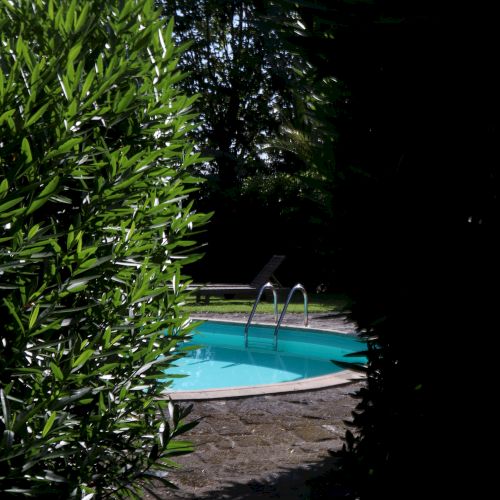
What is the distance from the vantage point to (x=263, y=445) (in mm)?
5566

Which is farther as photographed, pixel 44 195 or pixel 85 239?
pixel 85 239

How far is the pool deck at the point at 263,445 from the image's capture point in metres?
4.52

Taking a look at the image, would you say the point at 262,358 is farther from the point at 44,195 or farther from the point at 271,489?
the point at 44,195

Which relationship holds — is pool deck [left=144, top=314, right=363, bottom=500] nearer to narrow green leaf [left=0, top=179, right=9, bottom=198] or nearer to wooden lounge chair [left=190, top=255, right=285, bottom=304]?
narrow green leaf [left=0, top=179, right=9, bottom=198]

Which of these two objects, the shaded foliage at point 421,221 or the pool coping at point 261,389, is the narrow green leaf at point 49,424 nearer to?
the shaded foliage at point 421,221

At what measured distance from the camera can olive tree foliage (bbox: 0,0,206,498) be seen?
242 cm

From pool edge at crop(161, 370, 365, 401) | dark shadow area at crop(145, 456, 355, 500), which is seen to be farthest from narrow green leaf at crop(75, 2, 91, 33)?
pool edge at crop(161, 370, 365, 401)

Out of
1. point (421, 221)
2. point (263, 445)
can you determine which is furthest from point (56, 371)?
point (263, 445)

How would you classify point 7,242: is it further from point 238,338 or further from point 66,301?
point 238,338

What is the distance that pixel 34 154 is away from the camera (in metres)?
2.43

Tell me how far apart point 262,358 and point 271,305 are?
6061 millimetres

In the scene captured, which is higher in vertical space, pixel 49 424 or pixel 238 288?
pixel 49 424

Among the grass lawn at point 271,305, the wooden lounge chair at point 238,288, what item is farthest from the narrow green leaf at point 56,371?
the wooden lounge chair at point 238,288

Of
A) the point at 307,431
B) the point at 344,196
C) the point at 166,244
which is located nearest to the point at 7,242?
the point at 166,244
